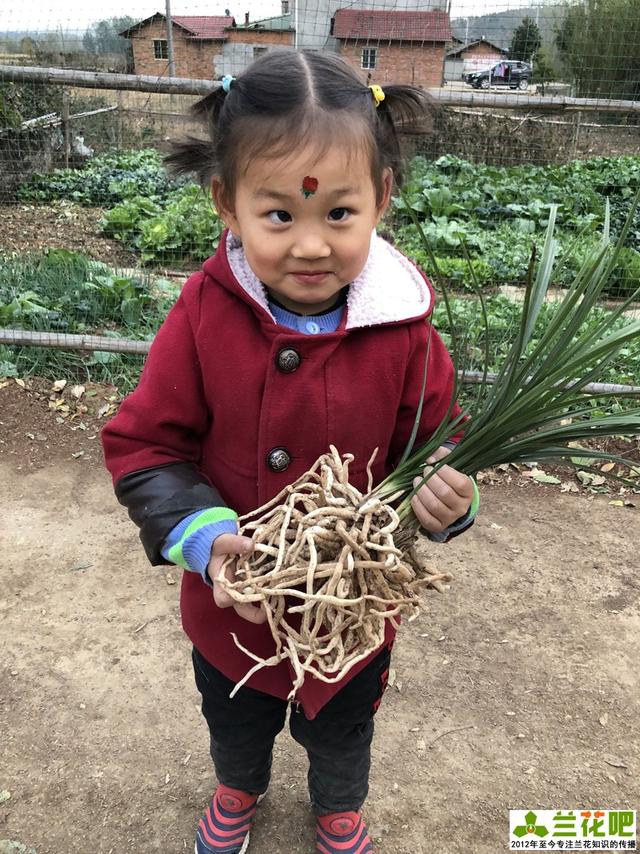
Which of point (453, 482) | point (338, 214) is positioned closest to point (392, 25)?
point (338, 214)

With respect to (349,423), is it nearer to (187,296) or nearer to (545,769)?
(187,296)

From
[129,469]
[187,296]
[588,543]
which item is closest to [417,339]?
[187,296]

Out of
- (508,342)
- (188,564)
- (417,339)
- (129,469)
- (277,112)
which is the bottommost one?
(508,342)

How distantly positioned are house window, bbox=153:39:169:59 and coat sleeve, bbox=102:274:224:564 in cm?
584

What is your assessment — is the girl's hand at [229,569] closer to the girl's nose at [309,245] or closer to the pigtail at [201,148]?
the girl's nose at [309,245]

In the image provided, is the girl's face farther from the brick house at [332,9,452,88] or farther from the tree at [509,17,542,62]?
the tree at [509,17,542,62]

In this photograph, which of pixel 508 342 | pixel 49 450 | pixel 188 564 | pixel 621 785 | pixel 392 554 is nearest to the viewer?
pixel 392 554

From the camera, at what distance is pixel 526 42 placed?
558 cm

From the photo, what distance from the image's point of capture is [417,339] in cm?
129

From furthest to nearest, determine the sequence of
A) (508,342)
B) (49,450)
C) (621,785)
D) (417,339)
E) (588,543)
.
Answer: (508,342) < (49,450) < (588,543) < (621,785) < (417,339)

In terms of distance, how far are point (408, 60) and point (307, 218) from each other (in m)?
4.68

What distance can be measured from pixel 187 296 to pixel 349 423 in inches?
14.0

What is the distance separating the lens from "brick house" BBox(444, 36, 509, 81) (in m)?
5.96

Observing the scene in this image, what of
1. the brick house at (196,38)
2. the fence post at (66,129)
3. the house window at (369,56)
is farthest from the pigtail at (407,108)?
the fence post at (66,129)
